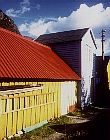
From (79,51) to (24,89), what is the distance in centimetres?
1184

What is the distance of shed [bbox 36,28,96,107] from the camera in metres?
24.3

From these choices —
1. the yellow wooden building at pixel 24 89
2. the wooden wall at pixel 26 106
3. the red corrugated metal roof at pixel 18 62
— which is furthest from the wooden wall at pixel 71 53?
the wooden wall at pixel 26 106

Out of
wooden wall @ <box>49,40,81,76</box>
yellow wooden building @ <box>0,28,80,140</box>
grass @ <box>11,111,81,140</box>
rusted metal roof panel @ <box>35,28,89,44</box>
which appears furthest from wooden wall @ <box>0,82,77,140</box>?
rusted metal roof panel @ <box>35,28,89,44</box>

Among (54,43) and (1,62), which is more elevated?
(54,43)

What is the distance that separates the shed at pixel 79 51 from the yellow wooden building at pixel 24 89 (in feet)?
15.4

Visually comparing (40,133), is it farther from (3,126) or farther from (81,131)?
(3,126)

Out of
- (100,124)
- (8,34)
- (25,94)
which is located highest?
(8,34)

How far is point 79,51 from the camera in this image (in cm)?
2425

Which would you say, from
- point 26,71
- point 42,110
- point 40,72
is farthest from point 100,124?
point 26,71

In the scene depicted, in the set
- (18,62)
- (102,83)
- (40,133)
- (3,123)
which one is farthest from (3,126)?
(102,83)

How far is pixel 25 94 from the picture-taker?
45.1 feet

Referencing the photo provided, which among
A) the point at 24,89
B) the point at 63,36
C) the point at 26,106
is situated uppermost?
the point at 63,36

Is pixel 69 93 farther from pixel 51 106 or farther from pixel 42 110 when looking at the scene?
pixel 42 110

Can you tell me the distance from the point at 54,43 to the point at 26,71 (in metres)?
12.0
